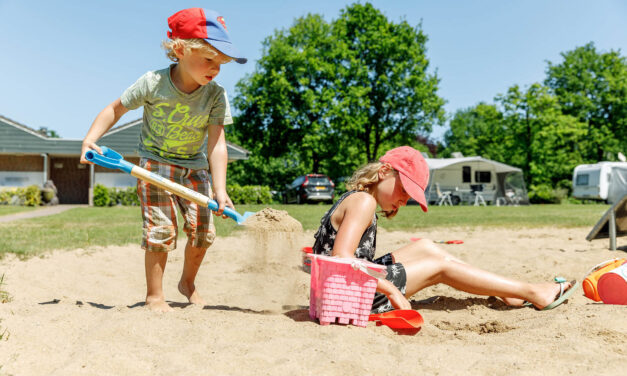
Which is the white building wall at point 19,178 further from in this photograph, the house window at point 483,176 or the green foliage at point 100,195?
the house window at point 483,176

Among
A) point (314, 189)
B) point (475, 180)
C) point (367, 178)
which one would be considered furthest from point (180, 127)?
point (475, 180)

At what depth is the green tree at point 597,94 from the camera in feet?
135

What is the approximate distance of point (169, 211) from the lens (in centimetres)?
326

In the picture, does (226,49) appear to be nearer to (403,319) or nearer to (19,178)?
(403,319)

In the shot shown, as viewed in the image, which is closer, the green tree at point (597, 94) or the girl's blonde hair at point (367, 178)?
the girl's blonde hair at point (367, 178)

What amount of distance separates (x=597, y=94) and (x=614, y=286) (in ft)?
151

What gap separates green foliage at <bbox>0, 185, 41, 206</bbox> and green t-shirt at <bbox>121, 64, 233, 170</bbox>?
22.2 m

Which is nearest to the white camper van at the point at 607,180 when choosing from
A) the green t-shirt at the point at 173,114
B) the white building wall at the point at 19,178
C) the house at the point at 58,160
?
the house at the point at 58,160

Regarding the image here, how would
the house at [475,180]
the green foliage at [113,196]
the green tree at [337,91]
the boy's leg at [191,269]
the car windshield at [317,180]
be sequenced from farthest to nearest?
the green tree at [337,91]
the house at [475,180]
the car windshield at [317,180]
the green foliage at [113,196]
the boy's leg at [191,269]

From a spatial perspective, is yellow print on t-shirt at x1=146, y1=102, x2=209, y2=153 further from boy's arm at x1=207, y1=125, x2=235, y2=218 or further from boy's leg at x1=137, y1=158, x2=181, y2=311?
boy's leg at x1=137, y1=158, x2=181, y2=311

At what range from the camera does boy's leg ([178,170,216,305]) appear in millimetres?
3381

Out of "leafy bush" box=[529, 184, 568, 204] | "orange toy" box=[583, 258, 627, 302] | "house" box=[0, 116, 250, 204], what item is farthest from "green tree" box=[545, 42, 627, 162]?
"orange toy" box=[583, 258, 627, 302]

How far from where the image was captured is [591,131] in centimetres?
4153

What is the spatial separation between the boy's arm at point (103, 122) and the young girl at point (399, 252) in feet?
5.01
